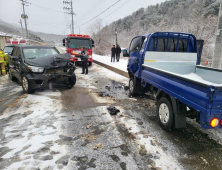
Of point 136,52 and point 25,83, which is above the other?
point 136,52

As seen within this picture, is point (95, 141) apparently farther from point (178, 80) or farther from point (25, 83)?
point (25, 83)

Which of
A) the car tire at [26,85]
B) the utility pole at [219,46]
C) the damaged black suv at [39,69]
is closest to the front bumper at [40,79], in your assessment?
the damaged black suv at [39,69]

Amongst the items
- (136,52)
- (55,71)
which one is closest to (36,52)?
(55,71)

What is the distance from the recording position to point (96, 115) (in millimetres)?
4340

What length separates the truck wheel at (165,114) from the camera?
10.7ft

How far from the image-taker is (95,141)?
10.2 feet

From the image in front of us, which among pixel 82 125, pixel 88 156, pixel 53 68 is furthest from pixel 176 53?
pixel 53 68

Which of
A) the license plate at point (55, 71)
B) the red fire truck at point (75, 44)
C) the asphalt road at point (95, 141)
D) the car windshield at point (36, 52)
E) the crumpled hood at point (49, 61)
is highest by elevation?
the red fire truck at point (75, 44)

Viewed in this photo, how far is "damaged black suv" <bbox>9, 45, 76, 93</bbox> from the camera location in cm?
575

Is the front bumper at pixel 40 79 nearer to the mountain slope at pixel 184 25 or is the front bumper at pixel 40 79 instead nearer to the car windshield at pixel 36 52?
the car windshield at pixel 36 52

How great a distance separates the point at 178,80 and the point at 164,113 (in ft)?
2.98

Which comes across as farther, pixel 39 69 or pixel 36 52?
pixel 36 52

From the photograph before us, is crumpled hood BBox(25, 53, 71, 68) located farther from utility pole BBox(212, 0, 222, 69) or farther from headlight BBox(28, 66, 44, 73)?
utility pole BBox(212, 0, 222, 69)

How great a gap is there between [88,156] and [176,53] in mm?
3946
